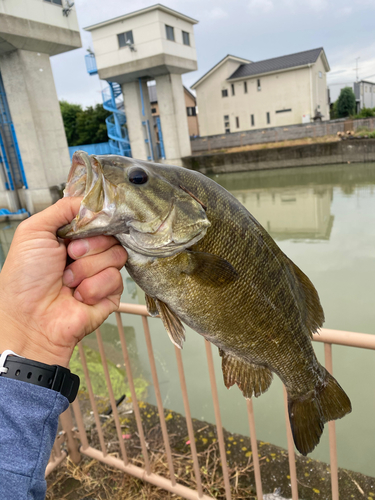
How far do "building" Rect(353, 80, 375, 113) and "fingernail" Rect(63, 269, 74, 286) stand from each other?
44.1 metres

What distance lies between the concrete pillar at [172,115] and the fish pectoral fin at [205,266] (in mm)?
18897

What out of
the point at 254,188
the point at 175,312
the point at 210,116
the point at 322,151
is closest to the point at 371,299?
the point at 175,312

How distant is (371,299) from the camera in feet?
17.3

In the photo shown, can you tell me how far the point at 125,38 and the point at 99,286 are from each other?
20750mm

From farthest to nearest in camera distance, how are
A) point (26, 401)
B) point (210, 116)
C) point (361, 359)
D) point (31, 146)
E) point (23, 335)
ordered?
point (210, 116) < point (31, 146) < point (361, 359) < point (23, 335) < point (26, 401)

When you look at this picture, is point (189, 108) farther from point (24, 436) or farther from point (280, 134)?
point (24, 436)

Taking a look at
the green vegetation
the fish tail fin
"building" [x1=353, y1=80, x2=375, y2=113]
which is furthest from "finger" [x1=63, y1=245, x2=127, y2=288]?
"building" [x1=353, y1=80, x2=375, y2=113]

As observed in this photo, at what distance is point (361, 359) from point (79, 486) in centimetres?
304

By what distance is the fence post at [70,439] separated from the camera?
7.80ft

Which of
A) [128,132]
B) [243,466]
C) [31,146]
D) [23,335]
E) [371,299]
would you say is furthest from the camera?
[128,132]

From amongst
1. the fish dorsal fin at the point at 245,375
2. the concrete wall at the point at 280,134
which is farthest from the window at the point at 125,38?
the fish dorsal fin at the point at 245,375

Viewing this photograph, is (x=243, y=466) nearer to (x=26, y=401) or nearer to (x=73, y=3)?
(x=26, y=401)

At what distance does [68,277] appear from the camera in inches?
42.8

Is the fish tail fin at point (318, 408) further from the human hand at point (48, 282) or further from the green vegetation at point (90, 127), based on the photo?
the green vegetation at point (90, 127)
